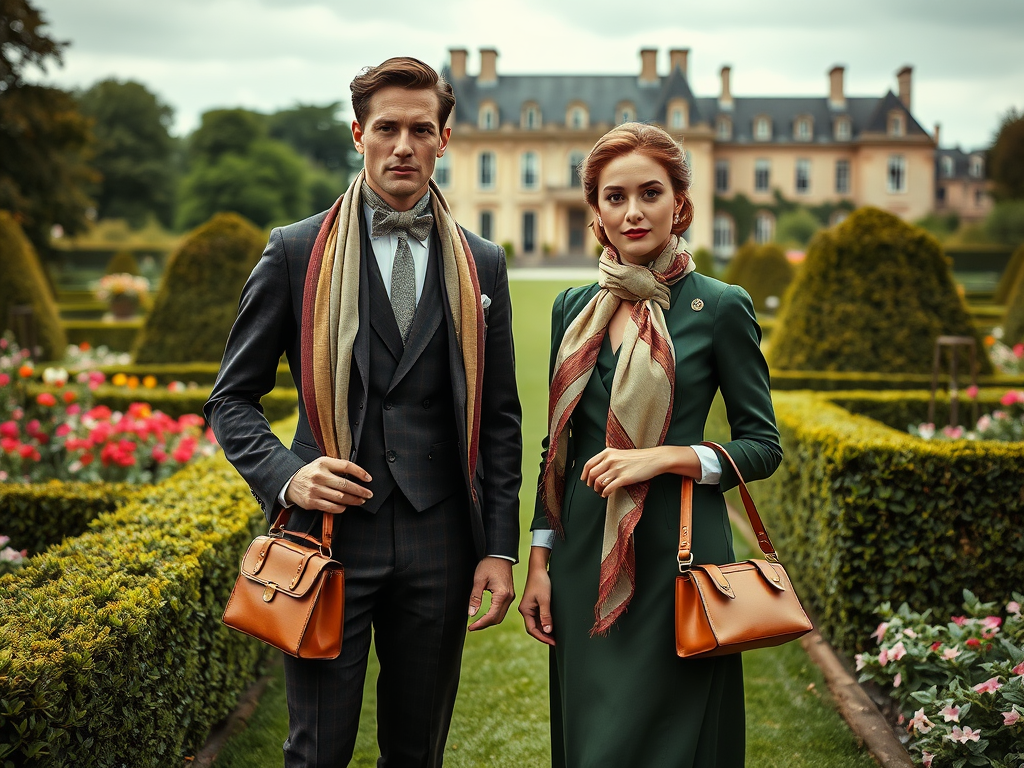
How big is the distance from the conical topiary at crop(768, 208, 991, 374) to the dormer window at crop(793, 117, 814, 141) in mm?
41139

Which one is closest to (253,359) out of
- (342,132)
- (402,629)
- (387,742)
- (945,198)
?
(402,629)

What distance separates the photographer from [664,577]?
203 centimetres

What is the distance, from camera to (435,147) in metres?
2.13

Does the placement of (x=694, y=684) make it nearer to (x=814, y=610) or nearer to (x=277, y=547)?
(x=277, y=547)

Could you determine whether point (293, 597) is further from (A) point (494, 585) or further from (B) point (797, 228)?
(B) point (797, 228)

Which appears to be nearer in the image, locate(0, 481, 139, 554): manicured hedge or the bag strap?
the bag strap

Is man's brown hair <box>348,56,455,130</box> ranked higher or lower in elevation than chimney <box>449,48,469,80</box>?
lower

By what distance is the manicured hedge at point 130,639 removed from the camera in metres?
1.96

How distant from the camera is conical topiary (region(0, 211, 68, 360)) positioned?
37.3 feet

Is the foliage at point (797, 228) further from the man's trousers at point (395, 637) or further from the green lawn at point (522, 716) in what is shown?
the man's trousers at point (395, 637)

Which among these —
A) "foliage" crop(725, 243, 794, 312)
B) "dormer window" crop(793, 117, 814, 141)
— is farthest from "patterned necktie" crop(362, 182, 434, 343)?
"dormer window" crop(793, 117, 814, 141)

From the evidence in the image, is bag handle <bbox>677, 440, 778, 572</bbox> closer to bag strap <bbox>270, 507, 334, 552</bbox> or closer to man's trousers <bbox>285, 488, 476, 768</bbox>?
man's trousers <bbox>285, 488, 476, 768</bbox>

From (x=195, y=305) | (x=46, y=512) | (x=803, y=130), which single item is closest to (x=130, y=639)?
(x=46, y=512)

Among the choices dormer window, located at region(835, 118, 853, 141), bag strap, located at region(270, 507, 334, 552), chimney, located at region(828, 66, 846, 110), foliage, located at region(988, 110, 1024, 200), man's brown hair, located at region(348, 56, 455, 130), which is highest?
chimney, located at region(828, 66, 846, 110)
